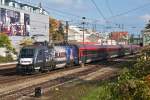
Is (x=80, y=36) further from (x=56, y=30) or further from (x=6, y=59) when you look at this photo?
(x=6, y=59)

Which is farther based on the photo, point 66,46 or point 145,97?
point 66,46

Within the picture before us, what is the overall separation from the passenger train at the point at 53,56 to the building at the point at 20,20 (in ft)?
113

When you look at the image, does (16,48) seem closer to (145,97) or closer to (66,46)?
(66,46)

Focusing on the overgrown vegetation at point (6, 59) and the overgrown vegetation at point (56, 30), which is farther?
the overgrown vegetation at point (56, 30)

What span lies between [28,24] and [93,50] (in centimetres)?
4564

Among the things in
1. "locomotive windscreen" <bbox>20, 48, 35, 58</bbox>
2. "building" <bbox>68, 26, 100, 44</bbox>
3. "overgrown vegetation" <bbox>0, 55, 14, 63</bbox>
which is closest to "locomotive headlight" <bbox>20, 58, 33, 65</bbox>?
"locomotive windscreen" <bbox>20, 48, 35, 58</bbox>

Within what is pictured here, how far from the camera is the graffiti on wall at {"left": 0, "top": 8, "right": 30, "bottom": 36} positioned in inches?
3693

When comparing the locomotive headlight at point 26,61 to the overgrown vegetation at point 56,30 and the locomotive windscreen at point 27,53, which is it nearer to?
the locomotive windscreen at point 27,53

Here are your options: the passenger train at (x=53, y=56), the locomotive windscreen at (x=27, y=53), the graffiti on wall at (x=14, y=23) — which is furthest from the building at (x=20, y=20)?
the locomotive windscreen at (x=27, y=53)

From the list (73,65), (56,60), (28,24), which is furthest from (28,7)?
(56,60)

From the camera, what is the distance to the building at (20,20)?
95.0 m

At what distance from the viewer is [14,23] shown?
9862cm

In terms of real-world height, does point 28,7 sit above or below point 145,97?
above

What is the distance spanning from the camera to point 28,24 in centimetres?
10600
